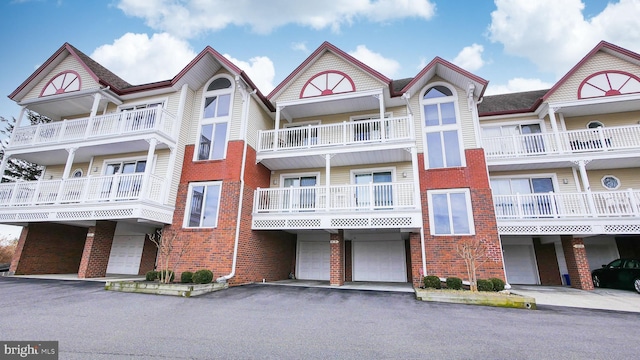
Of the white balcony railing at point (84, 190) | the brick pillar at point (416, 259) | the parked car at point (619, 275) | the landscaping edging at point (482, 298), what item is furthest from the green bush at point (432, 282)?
the white balcony railing at point (84, 190)

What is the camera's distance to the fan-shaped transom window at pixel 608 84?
1280cm

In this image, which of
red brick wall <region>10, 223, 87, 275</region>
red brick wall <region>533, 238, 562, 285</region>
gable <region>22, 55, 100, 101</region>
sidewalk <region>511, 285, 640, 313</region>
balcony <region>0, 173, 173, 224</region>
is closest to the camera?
sidewalk <region>511, 285, 640, 313</region>

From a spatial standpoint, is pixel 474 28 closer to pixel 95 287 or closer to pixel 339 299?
pixel 339 299

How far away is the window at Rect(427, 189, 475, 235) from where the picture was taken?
11594 millimetres

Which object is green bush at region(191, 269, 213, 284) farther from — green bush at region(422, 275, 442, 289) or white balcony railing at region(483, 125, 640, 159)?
white balcony railing at region(483, 125, 640, 159)

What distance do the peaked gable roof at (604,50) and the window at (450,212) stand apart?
6784 millimetres

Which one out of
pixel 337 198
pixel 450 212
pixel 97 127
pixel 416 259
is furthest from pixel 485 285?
pixel 97 127

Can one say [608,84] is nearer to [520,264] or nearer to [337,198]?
[520,264]

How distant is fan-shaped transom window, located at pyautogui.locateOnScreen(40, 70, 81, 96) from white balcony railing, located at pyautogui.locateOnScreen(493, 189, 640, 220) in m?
21.4

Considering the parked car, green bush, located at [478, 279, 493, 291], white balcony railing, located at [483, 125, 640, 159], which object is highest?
white balcony railing, located at [483, 125, 640, 159]

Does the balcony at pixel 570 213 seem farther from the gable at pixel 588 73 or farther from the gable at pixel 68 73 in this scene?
the gable at pixel 68 73

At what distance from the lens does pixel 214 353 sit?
4.03m

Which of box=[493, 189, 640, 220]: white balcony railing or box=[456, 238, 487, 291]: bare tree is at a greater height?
box=[493, 189, 640, 220]: white balcony railing

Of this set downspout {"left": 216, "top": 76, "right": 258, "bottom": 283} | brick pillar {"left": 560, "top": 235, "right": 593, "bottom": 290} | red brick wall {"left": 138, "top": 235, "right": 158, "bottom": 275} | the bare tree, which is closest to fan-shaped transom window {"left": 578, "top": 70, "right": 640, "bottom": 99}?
brick pillar {"left": 560, "top": 235, "right": 593, "bottom": 290}
